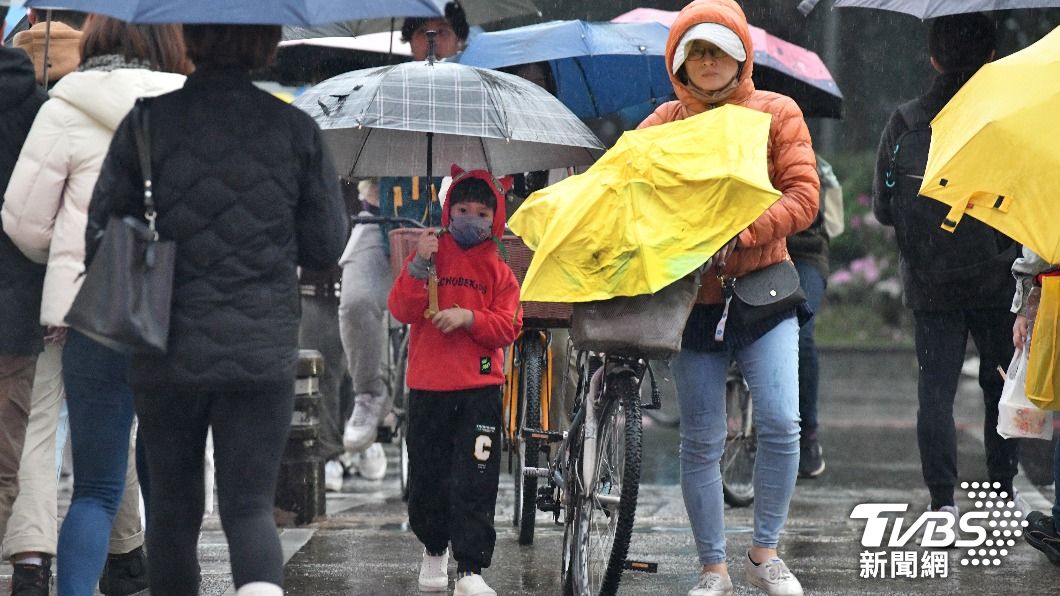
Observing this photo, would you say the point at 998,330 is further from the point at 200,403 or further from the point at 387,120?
the point at 200,403

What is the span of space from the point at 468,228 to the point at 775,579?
1729 millimetres

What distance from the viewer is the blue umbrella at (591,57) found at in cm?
822

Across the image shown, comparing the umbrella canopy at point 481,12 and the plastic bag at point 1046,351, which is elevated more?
the umbrella canopy at point 481,12

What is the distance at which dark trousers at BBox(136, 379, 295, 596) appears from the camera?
446 cm

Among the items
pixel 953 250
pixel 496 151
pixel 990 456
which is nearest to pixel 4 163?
pixel 496 151

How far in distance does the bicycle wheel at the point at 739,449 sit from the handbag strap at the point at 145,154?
181 inches

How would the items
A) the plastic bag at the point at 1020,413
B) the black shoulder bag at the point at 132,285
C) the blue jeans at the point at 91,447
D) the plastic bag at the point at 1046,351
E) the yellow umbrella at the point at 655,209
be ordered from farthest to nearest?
the plastic bag at the point at 1020,413 → the plastic bag at the point at 1046,351 → the yellow umbrella at the point at 655,209 → the blue jeans at the point at 91,447 → the black shoulder bag at the point at 132,285

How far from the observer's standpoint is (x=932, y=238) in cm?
704

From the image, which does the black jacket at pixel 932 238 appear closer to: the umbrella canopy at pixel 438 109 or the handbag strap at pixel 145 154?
the umbrella canopy at pixel 438 109

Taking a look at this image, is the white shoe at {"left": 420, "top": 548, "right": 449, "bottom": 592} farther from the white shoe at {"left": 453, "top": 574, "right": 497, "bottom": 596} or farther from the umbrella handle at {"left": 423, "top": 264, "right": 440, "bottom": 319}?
the umbrella handle at {"left": 423, "top": 264, "right": 440, "bottom": 319}

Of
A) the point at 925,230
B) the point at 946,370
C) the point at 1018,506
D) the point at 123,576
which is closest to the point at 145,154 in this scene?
the point at 123,576

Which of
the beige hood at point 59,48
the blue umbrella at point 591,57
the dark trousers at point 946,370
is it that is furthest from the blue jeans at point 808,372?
the beige hood at point 59,48

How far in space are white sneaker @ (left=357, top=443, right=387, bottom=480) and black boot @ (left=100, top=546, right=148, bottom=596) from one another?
3.65 metres

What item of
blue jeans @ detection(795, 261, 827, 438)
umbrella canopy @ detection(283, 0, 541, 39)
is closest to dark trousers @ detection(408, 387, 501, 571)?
blue jeans @ detection(795, 261, 827, 438)
